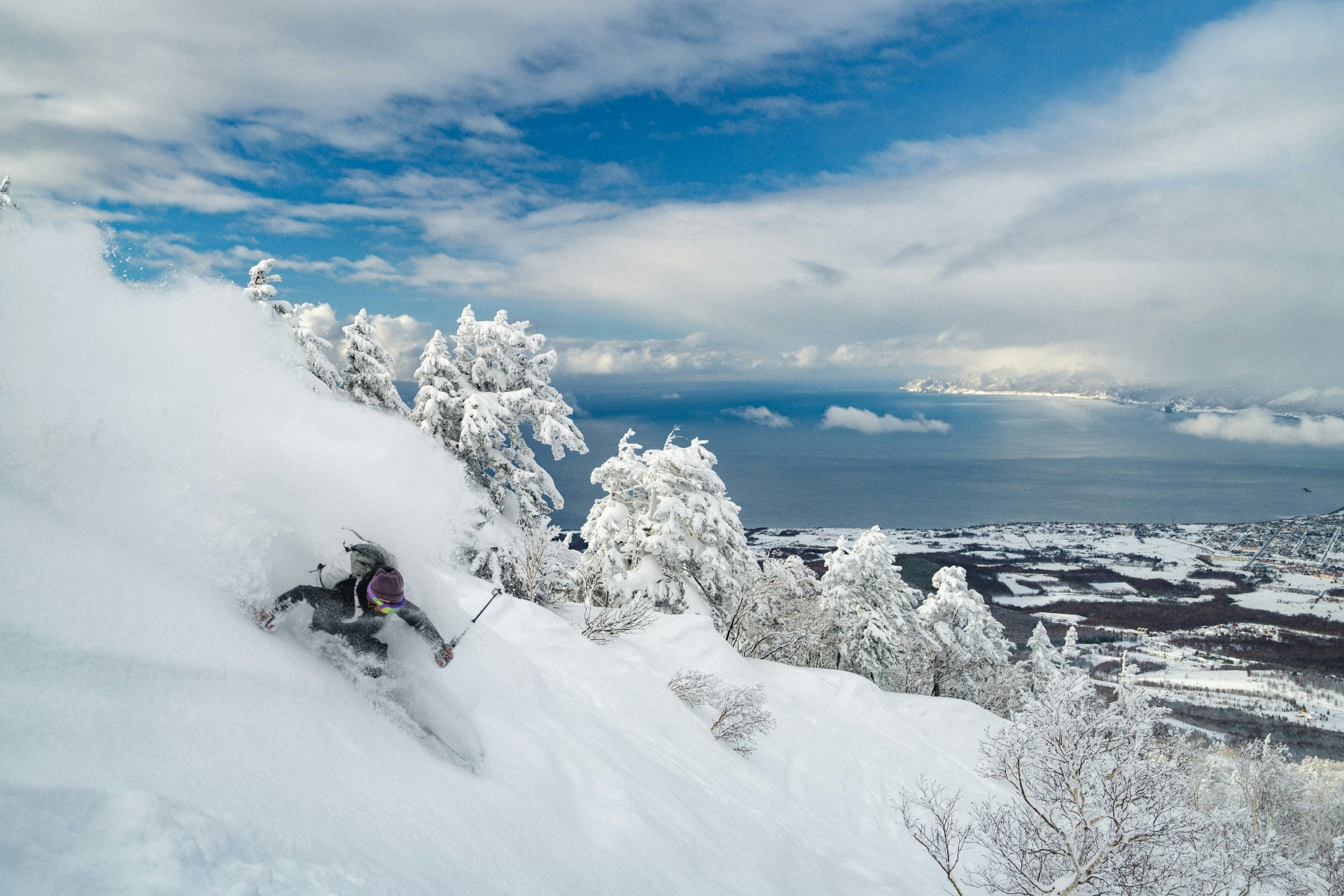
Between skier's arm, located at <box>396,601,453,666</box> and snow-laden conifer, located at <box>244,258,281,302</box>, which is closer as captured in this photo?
skier's arm, located at <box>396,601,453,666</box>

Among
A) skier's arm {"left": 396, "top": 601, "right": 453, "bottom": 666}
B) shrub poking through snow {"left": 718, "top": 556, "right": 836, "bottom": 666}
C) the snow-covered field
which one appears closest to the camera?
skier's arm {"left": 396, "top": 601, "right": 453, "bottom": 666}

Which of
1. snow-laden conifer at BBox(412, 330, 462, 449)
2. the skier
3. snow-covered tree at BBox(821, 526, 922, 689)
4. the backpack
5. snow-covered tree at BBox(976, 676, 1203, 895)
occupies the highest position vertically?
snow-laden conifer at BBox(412, 330, 462, 449)

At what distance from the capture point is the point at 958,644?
25.7 metres

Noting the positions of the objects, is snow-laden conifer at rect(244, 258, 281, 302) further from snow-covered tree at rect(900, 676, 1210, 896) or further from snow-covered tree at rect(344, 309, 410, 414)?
snow-covered tree at rect(900, 676, 1210, 896)

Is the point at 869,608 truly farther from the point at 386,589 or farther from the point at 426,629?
the point at 386,589

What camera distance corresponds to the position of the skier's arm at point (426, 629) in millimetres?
4207

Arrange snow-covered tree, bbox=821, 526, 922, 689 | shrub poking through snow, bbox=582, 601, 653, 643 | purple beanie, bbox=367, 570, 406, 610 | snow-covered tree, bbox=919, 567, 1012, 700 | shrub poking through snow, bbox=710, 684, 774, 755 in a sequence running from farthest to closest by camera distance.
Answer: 1. snow-covered tree, bbox=919, 567, 1012, 700
2. snow-covered tree, bbox=821, 526, 922, 689
3. shrub poking through snow, bbox=582, 601, 653, 643
4. shrub poking through snow, bbox=710, 684, 774, 755
5. purple beanie, bbox=367, 570, 406, 610

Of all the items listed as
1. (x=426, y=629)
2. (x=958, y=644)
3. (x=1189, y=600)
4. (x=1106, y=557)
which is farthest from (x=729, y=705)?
(x=1106, y=557)

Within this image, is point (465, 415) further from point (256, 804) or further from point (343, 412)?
point (256, 804)

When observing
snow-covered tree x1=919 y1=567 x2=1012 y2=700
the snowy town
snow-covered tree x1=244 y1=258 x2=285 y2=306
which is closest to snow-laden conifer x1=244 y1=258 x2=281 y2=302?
snow-covered tree x1=244 y1=258 x2=285 y2=306

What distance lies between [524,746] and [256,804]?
263 cm

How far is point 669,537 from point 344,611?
13.7 m

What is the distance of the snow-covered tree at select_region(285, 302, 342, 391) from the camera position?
1516 centimetres

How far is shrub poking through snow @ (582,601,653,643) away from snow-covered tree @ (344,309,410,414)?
9622 mm
